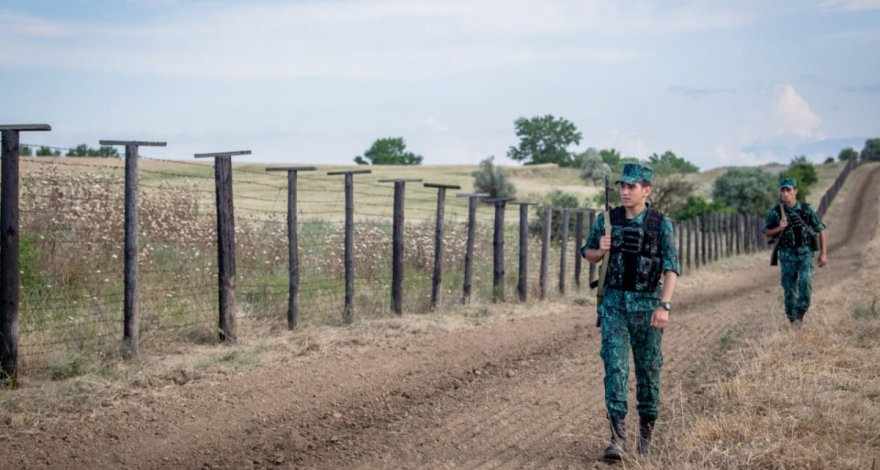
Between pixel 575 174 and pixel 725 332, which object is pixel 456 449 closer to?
pixel 725 332

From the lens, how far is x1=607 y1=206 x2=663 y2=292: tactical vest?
6219mm

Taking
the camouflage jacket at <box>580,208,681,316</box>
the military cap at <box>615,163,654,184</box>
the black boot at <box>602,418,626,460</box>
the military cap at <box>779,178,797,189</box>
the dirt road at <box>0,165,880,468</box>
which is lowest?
the dirt road at <box>0,165,880,468</box>

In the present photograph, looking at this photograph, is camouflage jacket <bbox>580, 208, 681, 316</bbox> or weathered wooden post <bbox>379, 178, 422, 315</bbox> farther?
weathered wooden post <bbox>379, 178, 422, 315</bbox>

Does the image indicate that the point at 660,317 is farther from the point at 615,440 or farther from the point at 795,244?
the point at 795,244

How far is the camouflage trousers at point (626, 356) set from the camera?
20.4 ft

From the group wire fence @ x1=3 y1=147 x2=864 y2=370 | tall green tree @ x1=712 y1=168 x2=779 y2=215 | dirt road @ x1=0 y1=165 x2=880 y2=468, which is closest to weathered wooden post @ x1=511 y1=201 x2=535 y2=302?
wire fence @ x1=3 y1=147 x2=864 y2=370

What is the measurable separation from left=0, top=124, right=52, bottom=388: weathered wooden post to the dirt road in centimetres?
127

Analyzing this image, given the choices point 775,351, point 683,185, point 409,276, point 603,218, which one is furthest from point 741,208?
point 603,218

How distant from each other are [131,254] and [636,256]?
5.87 metres

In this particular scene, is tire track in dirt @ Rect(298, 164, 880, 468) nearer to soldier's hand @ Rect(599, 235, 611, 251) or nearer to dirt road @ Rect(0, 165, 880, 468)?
dirt road @ Rect(0, 165, 880, 468)

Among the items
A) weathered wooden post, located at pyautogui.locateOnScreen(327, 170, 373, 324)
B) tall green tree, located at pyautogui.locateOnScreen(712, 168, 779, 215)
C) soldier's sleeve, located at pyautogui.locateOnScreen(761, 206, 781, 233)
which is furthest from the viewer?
tall green tree, located at pyautogui.locateOnScreen(712, 168, 779, 215)

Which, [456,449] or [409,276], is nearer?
[456,449]

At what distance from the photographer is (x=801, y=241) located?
11.3 m

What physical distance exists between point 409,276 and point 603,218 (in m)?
9.96
